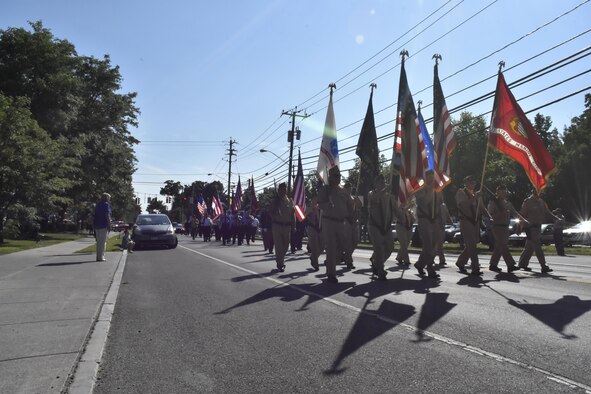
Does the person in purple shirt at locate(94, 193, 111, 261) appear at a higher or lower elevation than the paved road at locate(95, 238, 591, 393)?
higher

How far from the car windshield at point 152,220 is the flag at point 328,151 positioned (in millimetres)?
9531

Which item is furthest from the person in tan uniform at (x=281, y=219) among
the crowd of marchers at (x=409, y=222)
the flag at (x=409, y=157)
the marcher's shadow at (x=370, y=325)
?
the marcher's shadow at (x=370, y=325)

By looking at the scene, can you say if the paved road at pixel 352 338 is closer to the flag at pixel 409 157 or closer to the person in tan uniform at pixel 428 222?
the person in tan uniform at pixel 428 222

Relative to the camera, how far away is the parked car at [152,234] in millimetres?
20781

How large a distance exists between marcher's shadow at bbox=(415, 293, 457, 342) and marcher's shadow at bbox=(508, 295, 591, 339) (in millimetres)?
889

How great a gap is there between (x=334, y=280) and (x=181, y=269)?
4.58m

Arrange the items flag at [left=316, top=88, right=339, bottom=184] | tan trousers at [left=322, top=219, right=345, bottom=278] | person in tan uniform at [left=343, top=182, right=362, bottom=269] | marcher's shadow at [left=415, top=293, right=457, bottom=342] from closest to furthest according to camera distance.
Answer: marcher's shadow at [left=415, top=293, right=457, bottom=342]
tan trousers at [left=322, top=219, right=345, bottom=278]
person in tan uniform at [left=343, top=182, right=362, bottom=269]
flag at [left=316, top=88, right=339, bottom=184]

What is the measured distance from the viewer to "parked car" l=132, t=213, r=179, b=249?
2078 centimetres

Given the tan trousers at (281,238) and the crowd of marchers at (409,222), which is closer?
the crowd of marchers at (409,222)

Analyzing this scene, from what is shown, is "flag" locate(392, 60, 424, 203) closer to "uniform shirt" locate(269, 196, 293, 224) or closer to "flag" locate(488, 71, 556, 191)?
"flag" locate(488, 71, 556, 191)

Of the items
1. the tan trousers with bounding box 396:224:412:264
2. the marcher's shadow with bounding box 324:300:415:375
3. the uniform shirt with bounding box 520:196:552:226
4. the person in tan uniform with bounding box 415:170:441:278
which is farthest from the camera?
the tan trousers with bounding box 396:224:412:264

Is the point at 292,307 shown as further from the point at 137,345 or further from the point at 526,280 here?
the point at 526,280

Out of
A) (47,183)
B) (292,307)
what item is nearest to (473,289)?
(292,307)

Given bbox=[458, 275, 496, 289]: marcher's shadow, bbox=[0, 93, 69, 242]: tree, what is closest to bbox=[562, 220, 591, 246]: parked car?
bbox=[458, 275, 496, 289]: marcher's shadow
